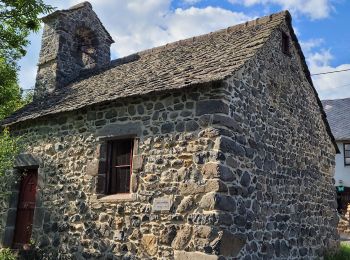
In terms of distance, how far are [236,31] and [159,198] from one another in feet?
18.7

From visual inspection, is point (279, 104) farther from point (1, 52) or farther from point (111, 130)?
point (1, 52)

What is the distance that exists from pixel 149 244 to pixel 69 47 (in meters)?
8.92

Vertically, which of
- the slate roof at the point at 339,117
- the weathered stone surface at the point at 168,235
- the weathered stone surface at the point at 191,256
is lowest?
the weathered stone surface at the point at 191,256

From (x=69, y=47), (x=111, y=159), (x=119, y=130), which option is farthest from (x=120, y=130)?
(x=69, y=47)

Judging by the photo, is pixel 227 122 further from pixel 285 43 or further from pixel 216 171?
pixel 285 43

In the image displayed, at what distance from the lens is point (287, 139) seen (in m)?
9.33

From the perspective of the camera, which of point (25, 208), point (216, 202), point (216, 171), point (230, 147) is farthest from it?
point (25, 208)

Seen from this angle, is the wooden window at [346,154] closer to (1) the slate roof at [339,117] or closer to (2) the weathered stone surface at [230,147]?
(1) the slate roof at [339,117]

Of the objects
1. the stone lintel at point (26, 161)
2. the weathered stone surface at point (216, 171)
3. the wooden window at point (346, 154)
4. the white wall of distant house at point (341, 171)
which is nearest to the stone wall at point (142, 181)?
the weathered stone surface at point (216, 171)

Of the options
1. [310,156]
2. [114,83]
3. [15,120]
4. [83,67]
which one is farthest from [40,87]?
[310,156]

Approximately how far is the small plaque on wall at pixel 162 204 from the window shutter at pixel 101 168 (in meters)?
1.54

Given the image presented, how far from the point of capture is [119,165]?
8.41m

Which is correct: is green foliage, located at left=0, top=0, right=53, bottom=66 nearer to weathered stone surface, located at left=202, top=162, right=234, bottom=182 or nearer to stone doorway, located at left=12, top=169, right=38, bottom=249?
stone doorway, located at left=12, top=169, right=38, bottom=249

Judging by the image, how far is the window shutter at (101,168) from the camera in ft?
27.5
